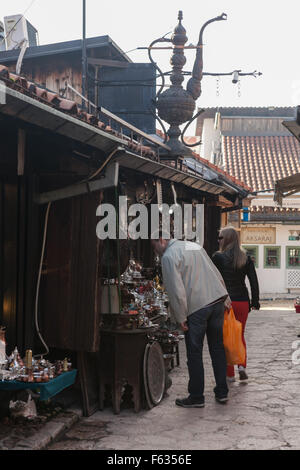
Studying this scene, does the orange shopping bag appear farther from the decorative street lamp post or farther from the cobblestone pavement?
the decorative street lamp post

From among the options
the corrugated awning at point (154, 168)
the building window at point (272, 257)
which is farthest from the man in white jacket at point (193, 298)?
the building window at point (272, 257)

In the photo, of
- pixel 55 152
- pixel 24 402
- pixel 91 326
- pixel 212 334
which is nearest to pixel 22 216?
pixel 55 152

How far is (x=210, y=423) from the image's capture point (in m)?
6.20

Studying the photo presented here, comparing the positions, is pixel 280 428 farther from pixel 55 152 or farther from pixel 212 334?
pixel 55 152

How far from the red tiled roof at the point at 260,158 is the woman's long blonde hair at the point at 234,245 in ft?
65.6

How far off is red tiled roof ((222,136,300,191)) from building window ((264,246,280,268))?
2867mm

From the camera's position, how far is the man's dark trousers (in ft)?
22.0

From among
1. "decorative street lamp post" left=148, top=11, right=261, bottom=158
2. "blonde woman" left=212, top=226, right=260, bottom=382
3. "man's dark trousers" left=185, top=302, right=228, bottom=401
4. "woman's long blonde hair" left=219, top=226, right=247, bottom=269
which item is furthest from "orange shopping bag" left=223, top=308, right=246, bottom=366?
"decorative street lamp post" left=148, top=11, right=261, bottom=158

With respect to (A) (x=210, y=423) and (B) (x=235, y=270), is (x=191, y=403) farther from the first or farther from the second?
(B) (x=235, y=270)

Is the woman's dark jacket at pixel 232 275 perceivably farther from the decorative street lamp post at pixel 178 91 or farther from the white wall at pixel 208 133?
the white wall at pixel 208 133

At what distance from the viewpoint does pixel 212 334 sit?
6.88m

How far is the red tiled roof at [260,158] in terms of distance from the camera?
93.7 ft
